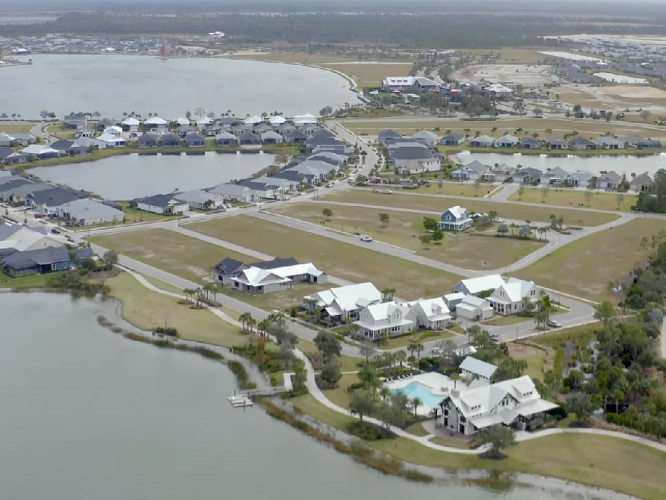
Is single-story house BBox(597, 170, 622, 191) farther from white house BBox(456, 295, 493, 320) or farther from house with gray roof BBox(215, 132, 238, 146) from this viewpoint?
house with gray roof BBox(215, 132, 238, 146)

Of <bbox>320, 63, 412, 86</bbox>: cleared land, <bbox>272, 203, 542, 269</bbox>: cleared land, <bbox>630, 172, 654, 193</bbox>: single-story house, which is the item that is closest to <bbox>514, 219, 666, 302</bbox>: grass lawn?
<bbox>272, 203, 542, 269</bbox>: cleared land

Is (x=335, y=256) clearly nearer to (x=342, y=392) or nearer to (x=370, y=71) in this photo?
(x=342, y=392)

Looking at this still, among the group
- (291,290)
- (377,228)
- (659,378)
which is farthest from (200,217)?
(659,378)

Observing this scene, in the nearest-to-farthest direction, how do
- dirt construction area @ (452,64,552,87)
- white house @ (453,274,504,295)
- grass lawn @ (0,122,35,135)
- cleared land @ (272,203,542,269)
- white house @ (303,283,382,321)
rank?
white house @ (303,283,382,321), white house @ (453,274,504,295), cleared land @ (272,203,542,269), grass lawn @ (0,122,35,135), dirt construction area @ (452,64,552,87)

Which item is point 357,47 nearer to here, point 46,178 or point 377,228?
point 46,178

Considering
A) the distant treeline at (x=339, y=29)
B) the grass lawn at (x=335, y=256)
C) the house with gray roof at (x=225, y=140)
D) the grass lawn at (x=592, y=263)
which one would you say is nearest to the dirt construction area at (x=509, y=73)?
the distant treeline at (x=339, y=29)

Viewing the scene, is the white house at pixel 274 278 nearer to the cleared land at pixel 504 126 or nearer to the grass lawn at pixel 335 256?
the grass lawn at pixel 335 256
